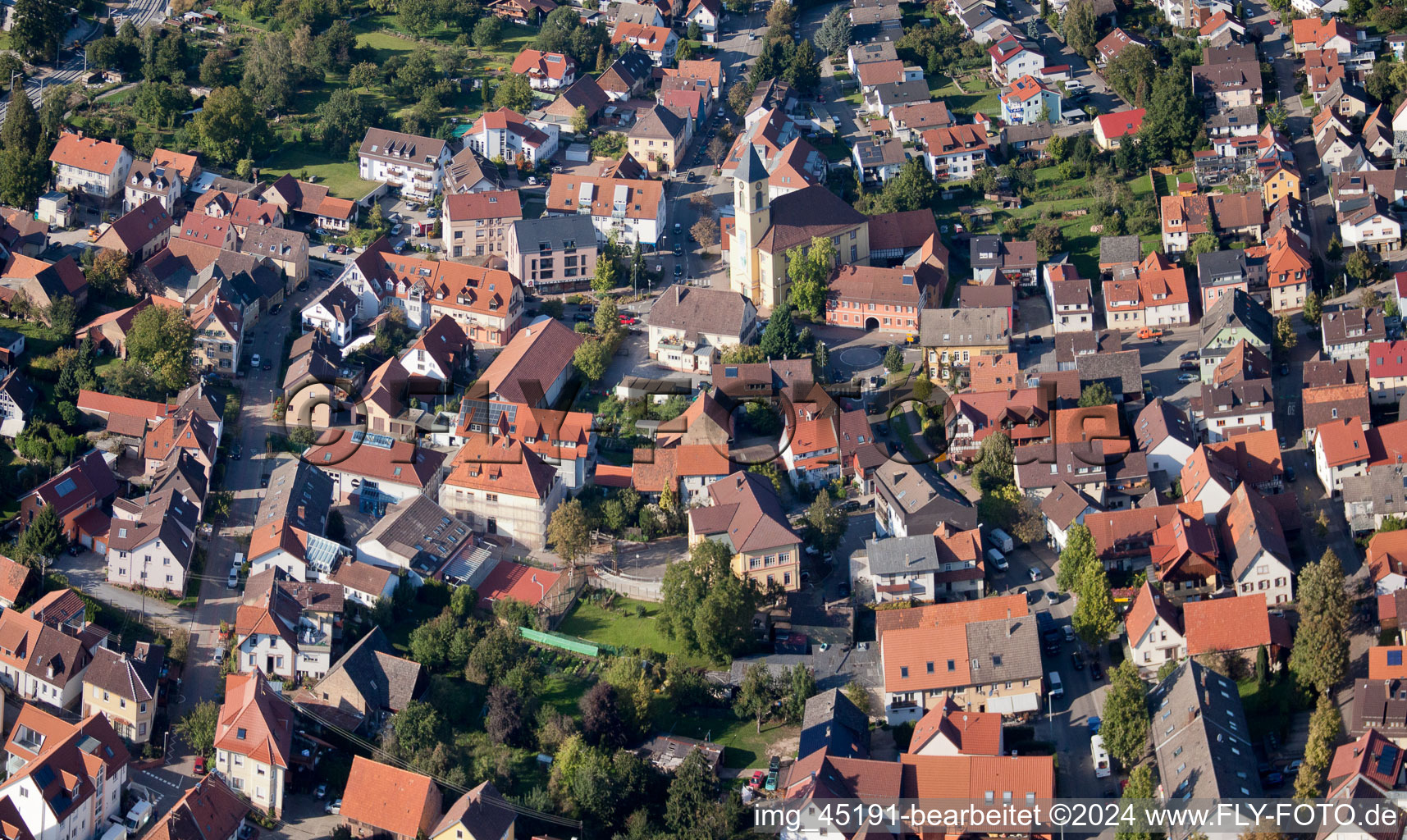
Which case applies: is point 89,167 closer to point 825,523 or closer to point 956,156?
point 956,156

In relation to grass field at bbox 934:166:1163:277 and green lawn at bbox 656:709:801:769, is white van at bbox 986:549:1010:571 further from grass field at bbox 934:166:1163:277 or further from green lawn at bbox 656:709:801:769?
grass field at bbox 934:166:1163:277

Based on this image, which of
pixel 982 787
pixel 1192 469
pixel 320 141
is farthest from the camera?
pixel 320 141

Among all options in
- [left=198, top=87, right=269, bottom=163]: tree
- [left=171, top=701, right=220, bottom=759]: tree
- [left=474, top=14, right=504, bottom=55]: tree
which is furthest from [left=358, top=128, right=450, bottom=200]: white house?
[left=171, top=701, right=220, bottom=759]: tree

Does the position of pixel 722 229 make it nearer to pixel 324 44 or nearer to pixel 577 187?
pixel 577 187

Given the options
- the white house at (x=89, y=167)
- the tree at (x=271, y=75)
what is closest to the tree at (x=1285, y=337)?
the tree at (x=271, y=75)

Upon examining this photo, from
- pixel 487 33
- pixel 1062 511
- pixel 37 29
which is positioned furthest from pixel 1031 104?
pixel 37 29

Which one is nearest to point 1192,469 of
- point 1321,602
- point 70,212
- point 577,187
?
point 1321,602

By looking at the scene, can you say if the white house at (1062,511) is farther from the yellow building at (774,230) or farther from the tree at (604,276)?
the tree at (604,276)
